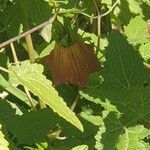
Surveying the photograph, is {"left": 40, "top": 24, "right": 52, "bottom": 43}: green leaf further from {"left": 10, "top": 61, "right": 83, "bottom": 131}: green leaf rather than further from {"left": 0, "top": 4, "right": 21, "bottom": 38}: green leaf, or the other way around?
{"left": 10, "top": 61, "right": 83, "bottom": 131}: green leaf

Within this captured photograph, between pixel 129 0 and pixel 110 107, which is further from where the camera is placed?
pixel 129 0

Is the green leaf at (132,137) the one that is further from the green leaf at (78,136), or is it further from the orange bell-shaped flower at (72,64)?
the orange bell-shaped flower at (72,64)

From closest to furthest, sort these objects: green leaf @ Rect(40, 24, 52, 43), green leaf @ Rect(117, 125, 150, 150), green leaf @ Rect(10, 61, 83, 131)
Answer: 1. green leaf @ Rect(10, 61, 83, 131)
2. green leaf @ Rect(117, 125, 150, 150)
3. green leaf @ Rect(40, 24, 52, 43)

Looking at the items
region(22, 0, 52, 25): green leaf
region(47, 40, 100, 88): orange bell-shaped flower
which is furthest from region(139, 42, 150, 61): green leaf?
region(22, 0, 52, 25): green leaf

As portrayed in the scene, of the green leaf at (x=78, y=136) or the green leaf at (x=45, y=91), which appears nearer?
the green leaf at (x=45, y=91)

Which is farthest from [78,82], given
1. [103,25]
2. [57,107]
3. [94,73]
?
[57,107]

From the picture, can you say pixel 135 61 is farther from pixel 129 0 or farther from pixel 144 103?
pixel 129 0

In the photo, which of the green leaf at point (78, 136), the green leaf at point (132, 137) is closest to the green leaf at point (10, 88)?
the green leaf at point (78, 136)
